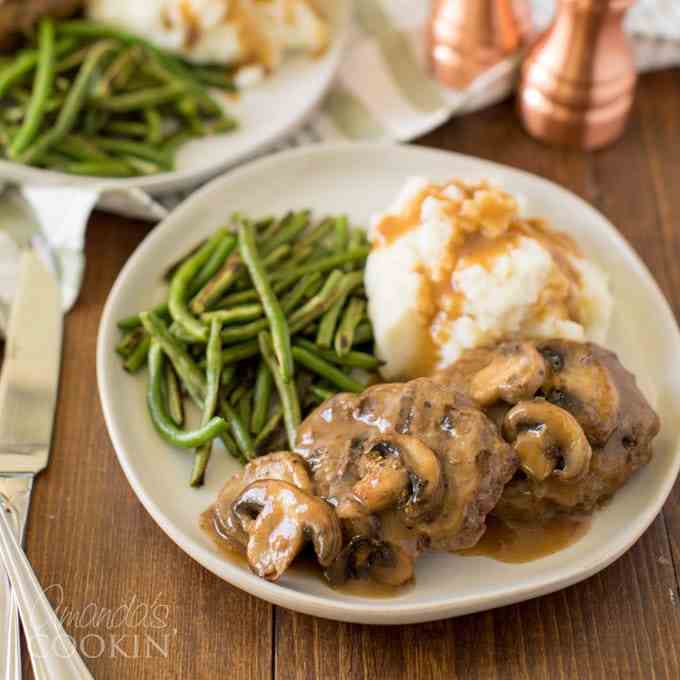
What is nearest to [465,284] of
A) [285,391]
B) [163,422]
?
[285,391]

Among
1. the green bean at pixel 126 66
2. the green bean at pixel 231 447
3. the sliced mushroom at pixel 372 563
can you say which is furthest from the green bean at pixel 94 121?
the sliced mushroom at pixel 372 563

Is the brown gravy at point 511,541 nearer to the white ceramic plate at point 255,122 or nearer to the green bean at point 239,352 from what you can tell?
the green bean at point 239,352

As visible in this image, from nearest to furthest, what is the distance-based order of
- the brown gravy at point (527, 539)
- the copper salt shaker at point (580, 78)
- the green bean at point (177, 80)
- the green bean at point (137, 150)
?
the brown gravy at point (527, 539)
the green bean at point (137, 150)
the copper salt shaker at point (580, 78)
the green bean at point (177, 80)

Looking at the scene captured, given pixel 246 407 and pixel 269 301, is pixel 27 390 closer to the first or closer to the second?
pixel 246 407

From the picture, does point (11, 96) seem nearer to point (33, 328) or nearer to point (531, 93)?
point (33, 328)

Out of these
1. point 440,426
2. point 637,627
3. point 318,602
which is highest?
point 440,426

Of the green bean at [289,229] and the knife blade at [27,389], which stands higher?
the green bean at [289,229]

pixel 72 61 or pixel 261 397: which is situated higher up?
pixel 72 61

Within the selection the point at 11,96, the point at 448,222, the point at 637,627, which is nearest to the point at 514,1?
the point at 448,222
